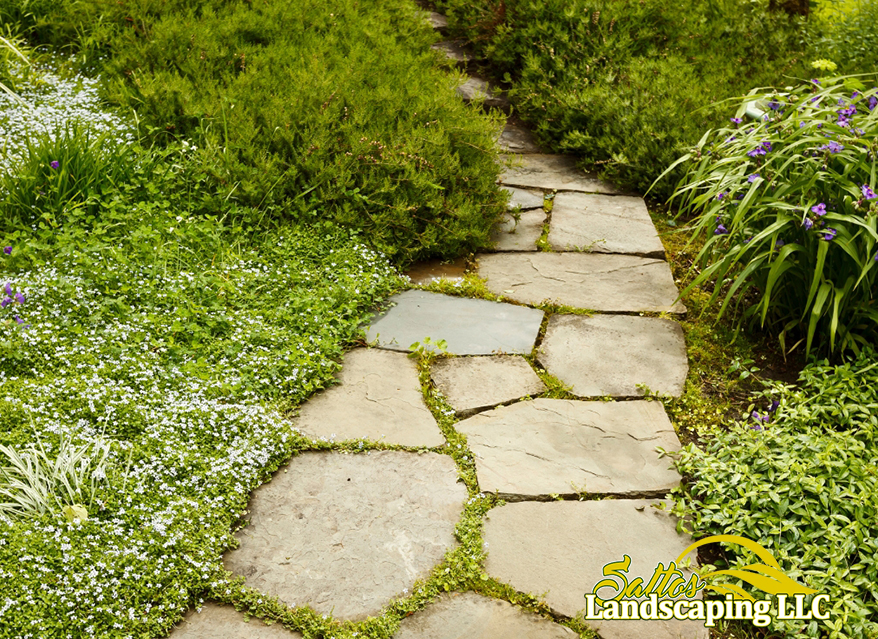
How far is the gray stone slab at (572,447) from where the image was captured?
2725 millimetres

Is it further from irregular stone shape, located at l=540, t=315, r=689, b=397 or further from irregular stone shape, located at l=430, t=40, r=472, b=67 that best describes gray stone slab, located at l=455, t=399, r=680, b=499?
irregular stone shape, located at l=430, t=40, r=472, b=67

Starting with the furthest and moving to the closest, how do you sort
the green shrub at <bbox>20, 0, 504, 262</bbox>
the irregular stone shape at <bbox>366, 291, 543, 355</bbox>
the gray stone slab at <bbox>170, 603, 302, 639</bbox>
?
the green shrub at <bbox>20, 0, 504, 262</bbox>
the irregular stone shape at <bbox>366, 291, 543, 355</bbox>
the gray stone slab at <bbox>170, 603, 302, 639</bbox>

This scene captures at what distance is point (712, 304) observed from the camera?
372 cm

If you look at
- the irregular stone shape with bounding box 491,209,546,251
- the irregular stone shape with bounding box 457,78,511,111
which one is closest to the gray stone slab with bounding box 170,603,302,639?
the irregular stone shape with bounding box 491,209,546,251

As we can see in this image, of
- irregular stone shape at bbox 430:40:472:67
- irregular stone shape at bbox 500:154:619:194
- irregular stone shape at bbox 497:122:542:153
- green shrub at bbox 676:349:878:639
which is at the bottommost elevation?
green shrub at bbox 676:349:878:639

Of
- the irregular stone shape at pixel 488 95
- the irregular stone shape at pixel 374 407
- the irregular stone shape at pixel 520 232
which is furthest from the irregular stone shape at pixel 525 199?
the irregular stone shape at pixel 374 407

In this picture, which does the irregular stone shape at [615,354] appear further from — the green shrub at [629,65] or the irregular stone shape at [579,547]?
the green shrub at [629,65]

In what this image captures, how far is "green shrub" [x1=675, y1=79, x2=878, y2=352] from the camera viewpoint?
122 inches

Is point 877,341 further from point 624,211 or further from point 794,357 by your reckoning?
point 624,211

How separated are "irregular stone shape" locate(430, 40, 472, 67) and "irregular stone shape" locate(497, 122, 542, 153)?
2.49 ft

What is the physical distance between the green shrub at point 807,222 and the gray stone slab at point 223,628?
84.1 inches

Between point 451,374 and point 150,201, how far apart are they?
1725mm

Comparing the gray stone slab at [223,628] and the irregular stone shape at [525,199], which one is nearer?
the gray stone slab at [223,628]

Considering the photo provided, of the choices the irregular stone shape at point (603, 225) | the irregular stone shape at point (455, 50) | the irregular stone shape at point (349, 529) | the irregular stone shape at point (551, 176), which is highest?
the irregular stone shape at point (455, 50)
